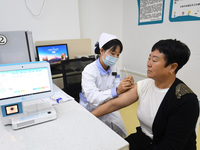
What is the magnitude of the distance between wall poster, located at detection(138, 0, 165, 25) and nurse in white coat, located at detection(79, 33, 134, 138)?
1.52 meters

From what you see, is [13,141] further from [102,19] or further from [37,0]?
[102,19]

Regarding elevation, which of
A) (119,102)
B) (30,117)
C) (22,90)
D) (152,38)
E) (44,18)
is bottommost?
(119,102)

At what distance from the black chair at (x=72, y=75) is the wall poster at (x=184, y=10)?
5.06 ft

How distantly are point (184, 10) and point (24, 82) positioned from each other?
89.8 inches

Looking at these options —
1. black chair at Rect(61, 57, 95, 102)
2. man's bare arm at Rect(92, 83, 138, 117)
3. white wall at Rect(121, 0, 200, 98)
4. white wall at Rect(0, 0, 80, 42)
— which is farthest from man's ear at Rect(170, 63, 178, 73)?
white wall at Rect(0, 0, 80, 42)

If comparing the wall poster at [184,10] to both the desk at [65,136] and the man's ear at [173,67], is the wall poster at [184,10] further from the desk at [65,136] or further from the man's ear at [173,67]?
the desk at [65,136]

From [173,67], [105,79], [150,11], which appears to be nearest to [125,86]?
[105,79]

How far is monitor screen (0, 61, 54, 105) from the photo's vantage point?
85cm

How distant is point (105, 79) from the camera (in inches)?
60.6

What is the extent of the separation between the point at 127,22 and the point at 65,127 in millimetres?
2879

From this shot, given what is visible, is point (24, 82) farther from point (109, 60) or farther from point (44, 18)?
point (44, 18)

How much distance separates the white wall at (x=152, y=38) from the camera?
212 centimetres

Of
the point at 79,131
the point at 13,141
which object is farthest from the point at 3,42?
the point at 79,131

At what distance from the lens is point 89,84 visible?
4.49 ft
